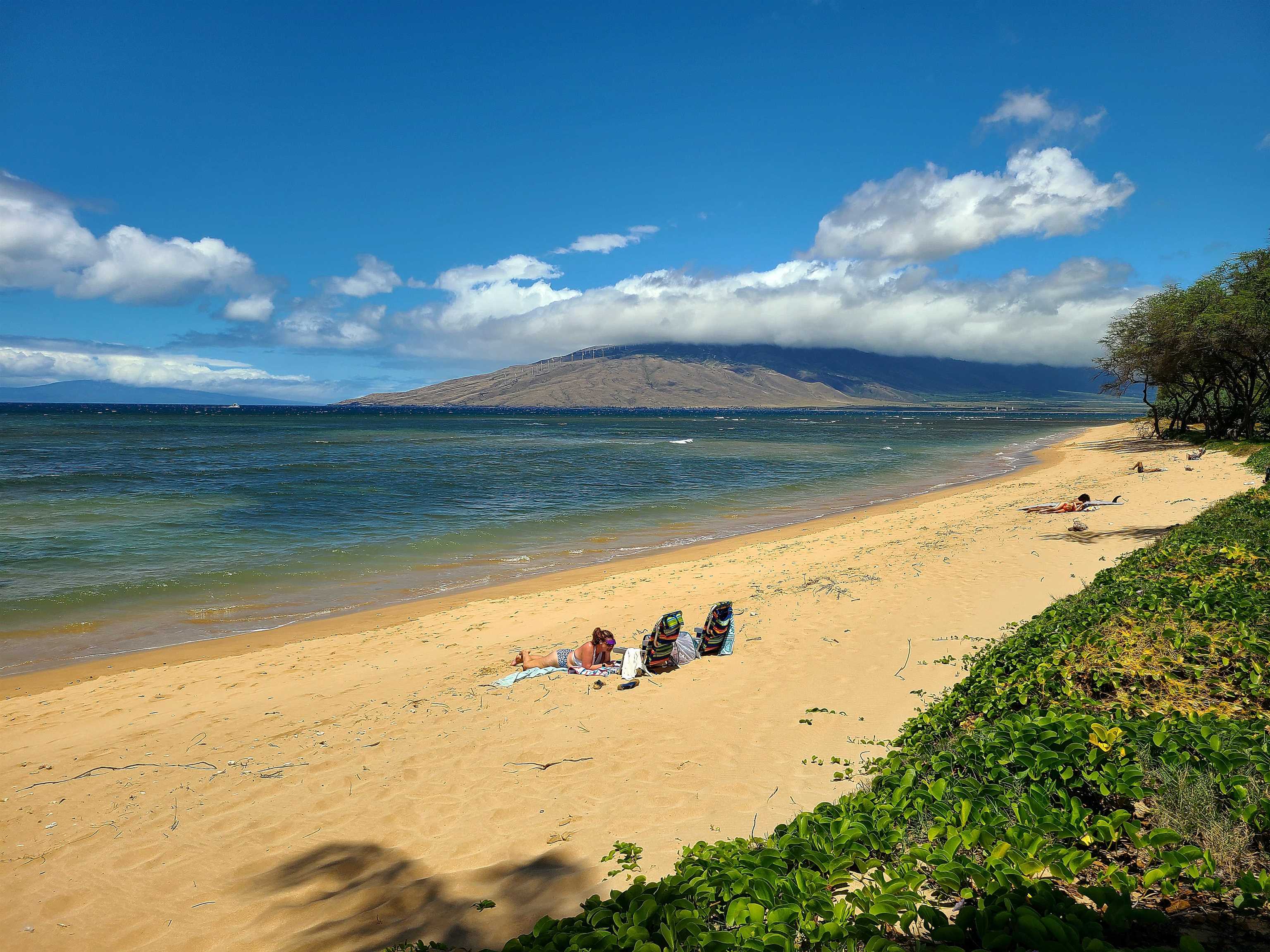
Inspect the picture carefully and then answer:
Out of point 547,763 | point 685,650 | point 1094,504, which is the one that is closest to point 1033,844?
point 547,763

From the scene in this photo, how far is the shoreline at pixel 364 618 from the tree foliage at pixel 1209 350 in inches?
793

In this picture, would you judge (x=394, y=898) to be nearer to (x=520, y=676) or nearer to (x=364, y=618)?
(x=520, y=676)

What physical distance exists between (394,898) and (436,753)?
225cm

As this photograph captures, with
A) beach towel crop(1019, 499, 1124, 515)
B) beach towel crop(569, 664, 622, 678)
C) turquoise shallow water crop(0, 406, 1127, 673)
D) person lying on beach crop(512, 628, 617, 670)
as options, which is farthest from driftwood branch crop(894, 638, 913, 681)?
beach towel crop(1019, 499, 1124, 515)

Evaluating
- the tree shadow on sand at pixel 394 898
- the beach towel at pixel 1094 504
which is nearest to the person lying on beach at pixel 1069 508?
the beach towel at pixel 1094 504

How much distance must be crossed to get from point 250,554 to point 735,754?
16976 mm

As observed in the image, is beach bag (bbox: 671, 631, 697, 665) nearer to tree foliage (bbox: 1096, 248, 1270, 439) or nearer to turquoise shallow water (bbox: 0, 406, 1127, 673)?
turquoise shallow water (bbox: 0, 406, 1127, 673)

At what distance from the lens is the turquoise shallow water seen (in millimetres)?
14367

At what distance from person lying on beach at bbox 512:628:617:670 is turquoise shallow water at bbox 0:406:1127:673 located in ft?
23.8

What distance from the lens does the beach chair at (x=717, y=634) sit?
879cm

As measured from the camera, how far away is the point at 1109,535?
46.0 ft

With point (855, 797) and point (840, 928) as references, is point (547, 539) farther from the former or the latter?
point (840, 928)

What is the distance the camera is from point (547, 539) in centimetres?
2102

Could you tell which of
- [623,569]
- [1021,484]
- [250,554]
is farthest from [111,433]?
[1021,484]
